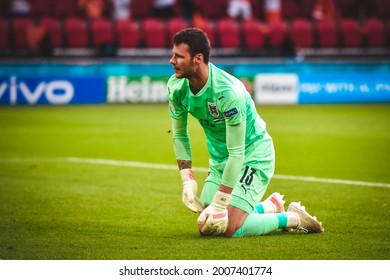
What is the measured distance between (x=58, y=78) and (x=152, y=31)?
14.4 ft

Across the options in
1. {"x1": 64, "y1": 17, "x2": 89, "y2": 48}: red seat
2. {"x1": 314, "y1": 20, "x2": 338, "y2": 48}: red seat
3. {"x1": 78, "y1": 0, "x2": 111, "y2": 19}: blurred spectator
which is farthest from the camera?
{"x1": 314, "y1": 20, "x2": 338, "y2": 48}: red seat

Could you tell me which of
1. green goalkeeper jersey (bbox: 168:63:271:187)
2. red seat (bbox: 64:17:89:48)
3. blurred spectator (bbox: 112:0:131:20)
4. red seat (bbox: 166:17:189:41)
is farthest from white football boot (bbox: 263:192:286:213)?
blurred spectator (bbox: 112:0:131:20)

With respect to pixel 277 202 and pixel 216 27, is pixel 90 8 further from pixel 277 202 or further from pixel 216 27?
pixel 277 202

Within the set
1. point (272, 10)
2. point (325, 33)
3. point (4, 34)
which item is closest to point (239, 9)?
point (272, 10)

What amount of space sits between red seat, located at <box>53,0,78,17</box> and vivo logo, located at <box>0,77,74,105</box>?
4.50 meters

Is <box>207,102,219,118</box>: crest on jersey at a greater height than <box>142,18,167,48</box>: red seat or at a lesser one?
greater

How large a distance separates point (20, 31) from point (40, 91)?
299cm

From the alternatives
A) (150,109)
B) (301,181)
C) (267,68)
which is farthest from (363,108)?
(301,181)

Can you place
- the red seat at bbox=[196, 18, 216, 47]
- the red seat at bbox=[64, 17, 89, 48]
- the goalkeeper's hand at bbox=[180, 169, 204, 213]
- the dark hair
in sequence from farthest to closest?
the red seat at bbox=[196, 18, 216, 47] → the red seat at bbox=[64, 17, 89, 48] → the goalkeeper's hand at bbox=[180, 169, 204, 213] → the dark hair

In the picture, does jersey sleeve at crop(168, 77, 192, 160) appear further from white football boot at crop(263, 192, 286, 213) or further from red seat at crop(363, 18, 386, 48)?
red seat at crop(363, 18, 386, 48)

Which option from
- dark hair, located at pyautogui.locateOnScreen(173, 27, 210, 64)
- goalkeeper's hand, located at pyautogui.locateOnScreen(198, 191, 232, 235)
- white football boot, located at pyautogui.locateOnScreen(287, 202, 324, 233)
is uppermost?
dark hair, located at pyautogui.locateOnScreen(173, 27, 210, 64)

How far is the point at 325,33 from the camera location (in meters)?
25.2

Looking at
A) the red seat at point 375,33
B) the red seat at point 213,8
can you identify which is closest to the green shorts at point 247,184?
the red seat at point 213,8

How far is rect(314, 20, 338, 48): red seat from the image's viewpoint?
2519 centimetres
